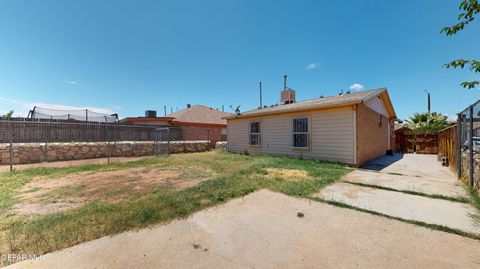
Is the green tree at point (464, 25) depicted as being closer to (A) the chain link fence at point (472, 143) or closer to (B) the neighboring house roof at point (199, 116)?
(A) the chain link fence at point (472, 143)

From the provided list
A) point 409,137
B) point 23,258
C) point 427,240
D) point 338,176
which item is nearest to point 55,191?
point 23,258

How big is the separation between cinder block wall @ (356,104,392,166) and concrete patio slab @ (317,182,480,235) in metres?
A: 3.70

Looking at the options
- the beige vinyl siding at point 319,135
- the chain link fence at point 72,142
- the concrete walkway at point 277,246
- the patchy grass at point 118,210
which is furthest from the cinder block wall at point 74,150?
the concrete walkway at point 277,246

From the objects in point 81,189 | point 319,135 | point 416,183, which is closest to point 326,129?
point 319,135

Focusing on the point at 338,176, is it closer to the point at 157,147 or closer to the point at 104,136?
the point at 157,147

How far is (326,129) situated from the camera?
8.46 meters

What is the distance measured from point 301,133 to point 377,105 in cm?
457

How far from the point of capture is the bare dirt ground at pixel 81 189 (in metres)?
3.86

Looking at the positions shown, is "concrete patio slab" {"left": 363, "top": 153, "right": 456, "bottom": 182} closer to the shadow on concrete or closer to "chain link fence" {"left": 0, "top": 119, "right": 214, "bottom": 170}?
the shadow on concrete

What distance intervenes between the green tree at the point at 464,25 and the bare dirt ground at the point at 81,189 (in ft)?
17.7

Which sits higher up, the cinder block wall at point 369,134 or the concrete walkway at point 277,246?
the cinder block wall at point 369,134

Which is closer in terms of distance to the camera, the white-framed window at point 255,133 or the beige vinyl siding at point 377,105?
the beige vinyl siding at point 377,105

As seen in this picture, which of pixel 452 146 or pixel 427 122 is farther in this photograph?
pixel 427 122

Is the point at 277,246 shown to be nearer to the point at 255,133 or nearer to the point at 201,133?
the point at 255,133
